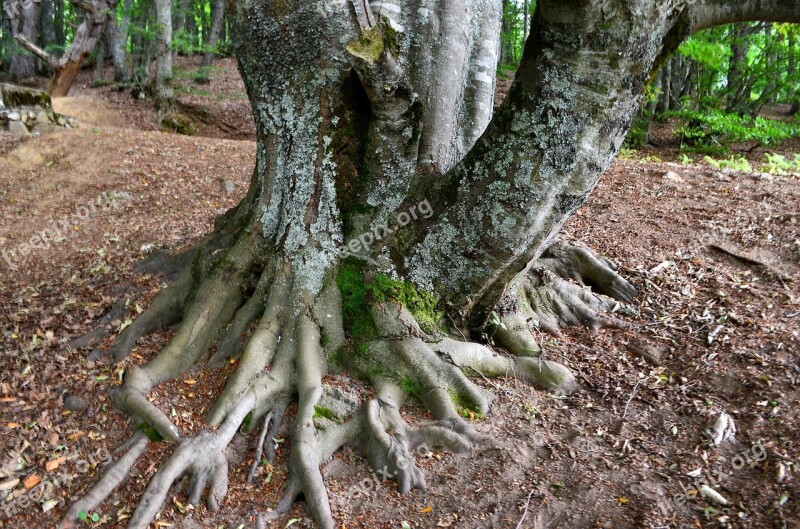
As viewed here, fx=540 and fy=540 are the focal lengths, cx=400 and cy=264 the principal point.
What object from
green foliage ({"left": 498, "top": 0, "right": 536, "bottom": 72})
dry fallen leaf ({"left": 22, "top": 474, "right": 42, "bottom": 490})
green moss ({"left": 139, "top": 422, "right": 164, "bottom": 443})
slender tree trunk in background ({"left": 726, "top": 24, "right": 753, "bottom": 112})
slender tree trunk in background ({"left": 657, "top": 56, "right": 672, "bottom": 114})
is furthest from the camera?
green foliage ({"left": 498, "top": 0, "right": 536, "bottom": 72})

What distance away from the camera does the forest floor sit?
272cm

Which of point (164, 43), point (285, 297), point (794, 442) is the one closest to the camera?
point (794, 442)

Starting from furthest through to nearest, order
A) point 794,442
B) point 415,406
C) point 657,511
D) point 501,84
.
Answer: point 501,84
point 415,406
point 794,442
point 657,511

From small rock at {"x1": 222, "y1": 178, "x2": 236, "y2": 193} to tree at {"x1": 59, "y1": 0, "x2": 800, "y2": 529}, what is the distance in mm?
3728

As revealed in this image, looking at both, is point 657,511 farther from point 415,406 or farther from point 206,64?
point 206,64

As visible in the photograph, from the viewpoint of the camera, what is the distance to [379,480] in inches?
115

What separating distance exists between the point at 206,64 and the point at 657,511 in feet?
67.5

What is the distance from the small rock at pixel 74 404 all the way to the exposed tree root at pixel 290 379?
0.22m

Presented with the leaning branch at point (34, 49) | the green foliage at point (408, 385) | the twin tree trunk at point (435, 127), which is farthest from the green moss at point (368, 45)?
the leaning branch at point (34, 49)

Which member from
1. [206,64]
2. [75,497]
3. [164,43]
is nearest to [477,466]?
[75,497]

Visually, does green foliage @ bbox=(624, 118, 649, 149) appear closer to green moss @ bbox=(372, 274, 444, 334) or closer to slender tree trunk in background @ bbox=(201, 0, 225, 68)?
green moss @ bbox=(372, 274, 444, 334)

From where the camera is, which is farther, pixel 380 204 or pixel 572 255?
pixel 572 255

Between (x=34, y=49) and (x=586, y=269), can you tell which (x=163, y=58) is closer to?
(x=34, y=49)

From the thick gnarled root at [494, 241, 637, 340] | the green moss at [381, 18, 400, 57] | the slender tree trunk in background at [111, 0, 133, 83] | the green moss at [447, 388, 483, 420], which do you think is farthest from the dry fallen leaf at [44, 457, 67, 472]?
the slender tree trunk in background at [111, 0, 133, 83]
